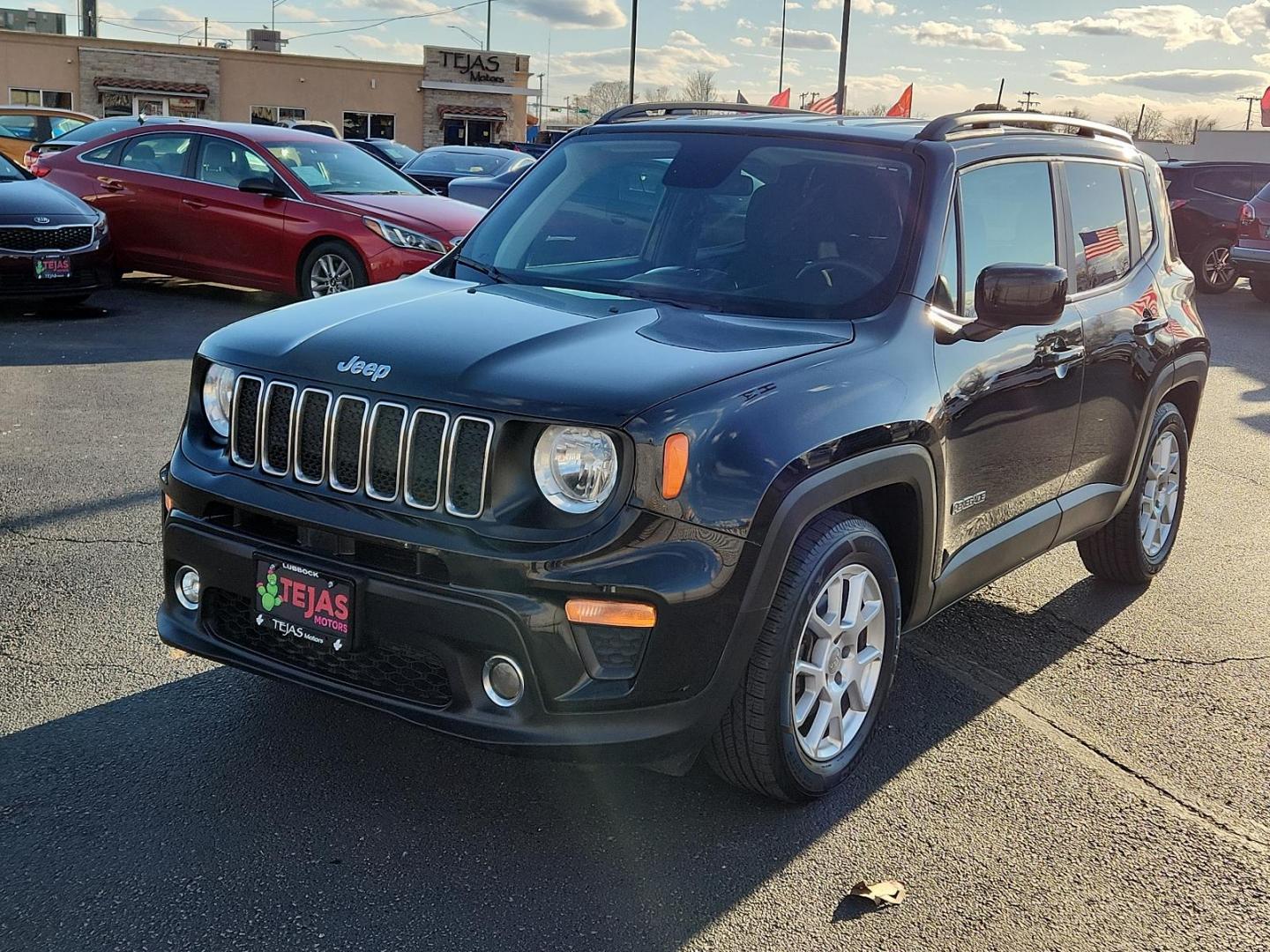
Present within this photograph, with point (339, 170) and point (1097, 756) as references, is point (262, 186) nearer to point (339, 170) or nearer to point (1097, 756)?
point (339, 170)

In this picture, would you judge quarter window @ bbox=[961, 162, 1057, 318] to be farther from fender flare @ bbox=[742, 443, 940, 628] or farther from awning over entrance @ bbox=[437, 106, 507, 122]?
awning over entrance @ bbox=[437, 106, 507, 122]

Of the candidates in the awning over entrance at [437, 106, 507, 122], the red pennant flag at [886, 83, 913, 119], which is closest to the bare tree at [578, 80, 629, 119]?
the awning over entrance at [437, 106, 507, 122]

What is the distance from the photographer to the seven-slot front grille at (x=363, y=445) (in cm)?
313

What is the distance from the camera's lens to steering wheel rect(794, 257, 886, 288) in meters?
3.96

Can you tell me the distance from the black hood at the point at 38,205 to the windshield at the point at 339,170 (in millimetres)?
1728

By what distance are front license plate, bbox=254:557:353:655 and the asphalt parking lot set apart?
0.25m

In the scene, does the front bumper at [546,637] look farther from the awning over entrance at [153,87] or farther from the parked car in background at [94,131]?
the awning over entrance at [153,87]

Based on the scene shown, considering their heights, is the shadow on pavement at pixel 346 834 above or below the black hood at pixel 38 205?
below

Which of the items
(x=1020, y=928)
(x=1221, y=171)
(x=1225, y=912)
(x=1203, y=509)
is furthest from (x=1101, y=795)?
(x=1221, y=171)

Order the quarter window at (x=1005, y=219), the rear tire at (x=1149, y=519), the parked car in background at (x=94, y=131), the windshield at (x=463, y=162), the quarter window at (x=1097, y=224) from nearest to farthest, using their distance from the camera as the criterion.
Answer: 1. the quarter window at (x=1005, y=219)
2. the quarter window at (x=1097, y=224)
3. the rear tire at (x=1149, y=519)
4. the parked car in background at (x=94, y=131)
5. the windshield at (x=463, y=162)

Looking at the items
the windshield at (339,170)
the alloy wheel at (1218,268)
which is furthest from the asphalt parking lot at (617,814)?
the alloy wheel at (1218,268)

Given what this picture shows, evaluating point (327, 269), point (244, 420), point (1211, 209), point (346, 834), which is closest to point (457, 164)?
point (327, 269)

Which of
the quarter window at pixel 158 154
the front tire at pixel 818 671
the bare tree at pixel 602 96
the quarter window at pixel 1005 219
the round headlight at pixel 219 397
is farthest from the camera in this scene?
the bare tree at pixel 602 96

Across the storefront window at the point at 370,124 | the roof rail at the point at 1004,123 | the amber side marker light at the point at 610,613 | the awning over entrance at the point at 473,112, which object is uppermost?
the awning over entrance at the point at 473,112
